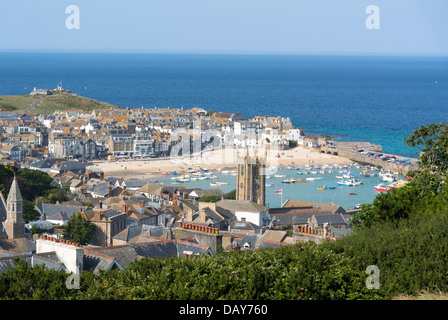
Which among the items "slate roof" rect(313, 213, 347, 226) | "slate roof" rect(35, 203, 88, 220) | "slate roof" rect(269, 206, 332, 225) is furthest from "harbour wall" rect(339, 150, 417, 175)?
"slate roof" rect(35, 203, 88, 220)

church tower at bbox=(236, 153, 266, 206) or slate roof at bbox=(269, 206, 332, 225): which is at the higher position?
church tower at bbox=(236, 153, 266, 206)

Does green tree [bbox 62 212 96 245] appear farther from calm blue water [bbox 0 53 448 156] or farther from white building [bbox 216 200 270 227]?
calm blue water [bbox 0 53 448 156]

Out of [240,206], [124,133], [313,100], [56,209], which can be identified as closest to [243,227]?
[240,206]

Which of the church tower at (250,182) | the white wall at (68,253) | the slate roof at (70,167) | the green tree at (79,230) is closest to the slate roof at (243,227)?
the green tree at (79,230)
